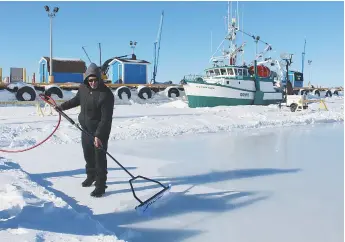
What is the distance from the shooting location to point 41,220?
2.75 meters

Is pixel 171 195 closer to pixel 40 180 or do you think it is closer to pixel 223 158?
pixel 40 180

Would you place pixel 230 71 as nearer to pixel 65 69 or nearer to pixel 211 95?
pixel 211 95

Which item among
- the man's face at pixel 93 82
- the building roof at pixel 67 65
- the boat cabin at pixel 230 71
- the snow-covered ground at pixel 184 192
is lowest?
the snow-covered ground at pixel 184 192

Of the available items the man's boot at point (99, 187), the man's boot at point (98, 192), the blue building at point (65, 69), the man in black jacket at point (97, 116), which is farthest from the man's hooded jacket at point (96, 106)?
the blue building at point (65, 69)

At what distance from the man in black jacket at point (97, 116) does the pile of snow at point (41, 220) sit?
2.00 ft

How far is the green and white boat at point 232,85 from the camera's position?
20766 mm

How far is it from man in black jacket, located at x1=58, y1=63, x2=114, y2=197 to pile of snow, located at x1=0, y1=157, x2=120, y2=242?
611 millimetres

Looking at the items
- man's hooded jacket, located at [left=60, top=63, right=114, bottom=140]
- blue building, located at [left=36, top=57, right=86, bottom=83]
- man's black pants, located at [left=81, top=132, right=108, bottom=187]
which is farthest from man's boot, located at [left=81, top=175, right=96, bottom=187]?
blue building, located at [left=36, top=57, right=86, bottom=83]

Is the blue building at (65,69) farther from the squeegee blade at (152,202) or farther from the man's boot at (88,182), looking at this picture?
the squeegee blade at (152,202)

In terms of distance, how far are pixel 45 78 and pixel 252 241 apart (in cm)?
2666

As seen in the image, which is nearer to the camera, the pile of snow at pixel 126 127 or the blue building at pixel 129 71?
the pile of snow at pixel 126 127

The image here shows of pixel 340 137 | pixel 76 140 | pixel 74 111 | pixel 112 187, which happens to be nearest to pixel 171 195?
pixel 112 187

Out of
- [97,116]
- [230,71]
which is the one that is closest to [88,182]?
[97,116]

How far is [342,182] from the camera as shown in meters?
4.57
